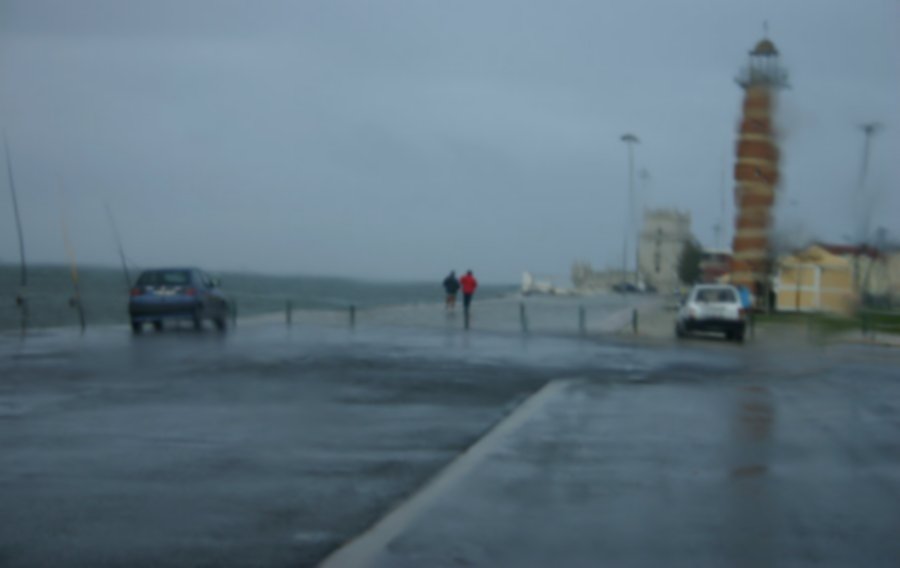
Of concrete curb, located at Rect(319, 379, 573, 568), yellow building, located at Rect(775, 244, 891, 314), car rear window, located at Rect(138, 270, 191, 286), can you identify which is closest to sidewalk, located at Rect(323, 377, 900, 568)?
concrete curb, located at Rect(319, 379, 573, 568)

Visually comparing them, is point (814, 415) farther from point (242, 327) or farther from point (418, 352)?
point (242, 327)

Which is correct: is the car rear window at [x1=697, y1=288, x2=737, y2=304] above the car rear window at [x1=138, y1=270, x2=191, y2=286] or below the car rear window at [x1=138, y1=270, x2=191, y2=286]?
below

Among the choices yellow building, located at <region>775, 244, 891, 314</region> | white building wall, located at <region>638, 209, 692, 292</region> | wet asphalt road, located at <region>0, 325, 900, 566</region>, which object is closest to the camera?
wet asphalt road, located at <region>0, 325, 900, 566</region>

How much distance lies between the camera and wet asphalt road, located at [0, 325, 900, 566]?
6980 millimetres

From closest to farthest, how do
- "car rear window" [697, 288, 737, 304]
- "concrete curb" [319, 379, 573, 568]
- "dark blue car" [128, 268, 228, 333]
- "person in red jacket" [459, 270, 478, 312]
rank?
1. "concrete curb" [319, 379, 573, 568]
2. "dark blue car" [128, 268, 228, 333]
3. "car rear window" [697, 288, 737, 304]
4. "person in red jacket" [459, 270, 478, 312]

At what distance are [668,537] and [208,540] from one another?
2.82 metres

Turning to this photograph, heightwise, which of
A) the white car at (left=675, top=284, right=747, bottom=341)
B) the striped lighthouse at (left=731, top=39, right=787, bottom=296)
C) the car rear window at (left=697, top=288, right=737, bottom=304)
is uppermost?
the striped lighthouse at (left=731, top=39, right=787, bottom=296)

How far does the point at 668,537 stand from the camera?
23.2ft

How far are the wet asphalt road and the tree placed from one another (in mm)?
89243

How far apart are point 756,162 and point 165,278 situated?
50.4m

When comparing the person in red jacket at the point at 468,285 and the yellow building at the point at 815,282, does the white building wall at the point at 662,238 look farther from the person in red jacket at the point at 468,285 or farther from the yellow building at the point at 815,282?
the person in red jacket at the point at 468,285

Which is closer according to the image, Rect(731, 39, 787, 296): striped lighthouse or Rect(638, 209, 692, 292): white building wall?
Rect(731, 39, 787, 296): striped lighthouse

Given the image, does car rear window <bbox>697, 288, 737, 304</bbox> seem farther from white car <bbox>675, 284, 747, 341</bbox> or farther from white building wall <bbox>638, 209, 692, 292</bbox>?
white building wall <bbox>638, 209, 692, 292</bbox>

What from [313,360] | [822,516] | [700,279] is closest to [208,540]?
[822,516]
